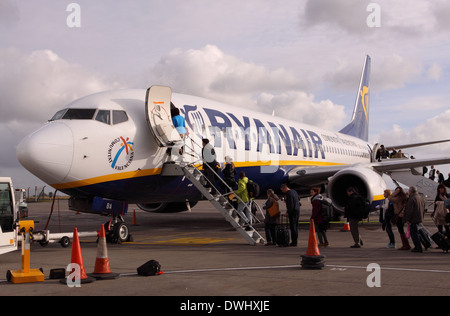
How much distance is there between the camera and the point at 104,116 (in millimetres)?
10750

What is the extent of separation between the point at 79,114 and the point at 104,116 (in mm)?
553

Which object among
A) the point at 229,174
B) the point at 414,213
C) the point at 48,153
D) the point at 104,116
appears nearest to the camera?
the point at 48,153

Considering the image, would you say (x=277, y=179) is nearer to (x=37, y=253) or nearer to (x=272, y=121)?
(x=272, y=121)

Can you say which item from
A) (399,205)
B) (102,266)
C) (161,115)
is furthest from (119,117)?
(399,205)

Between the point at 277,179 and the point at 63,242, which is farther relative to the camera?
the point at 277,179

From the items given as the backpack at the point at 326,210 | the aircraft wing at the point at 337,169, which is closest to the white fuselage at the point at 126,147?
the aircraft wing at the point at 337,169

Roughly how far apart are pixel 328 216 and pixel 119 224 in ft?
16.2

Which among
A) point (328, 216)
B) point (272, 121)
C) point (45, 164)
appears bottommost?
point (328, 216)

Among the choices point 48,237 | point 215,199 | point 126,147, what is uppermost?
point 126,147

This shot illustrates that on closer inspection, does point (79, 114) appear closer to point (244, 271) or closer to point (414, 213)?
point (244, 271)

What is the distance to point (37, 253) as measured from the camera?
9938 millimetres

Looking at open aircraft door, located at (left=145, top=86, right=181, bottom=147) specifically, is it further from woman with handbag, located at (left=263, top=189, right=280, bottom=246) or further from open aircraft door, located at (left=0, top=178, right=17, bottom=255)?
open aircraft door, located at (left=0, top=178, right=17, bottom=255)
